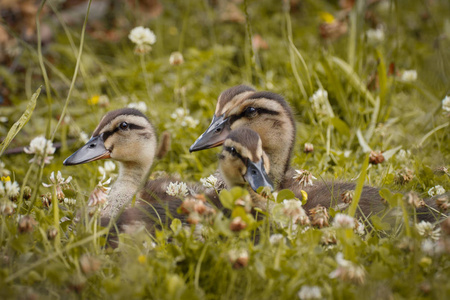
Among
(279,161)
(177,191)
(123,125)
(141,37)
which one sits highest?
(141,37)

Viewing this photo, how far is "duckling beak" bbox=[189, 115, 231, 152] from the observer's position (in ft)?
9.86

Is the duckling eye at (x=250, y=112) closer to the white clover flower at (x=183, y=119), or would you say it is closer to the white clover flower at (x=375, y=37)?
the white clover flower at (x=183, y=119)

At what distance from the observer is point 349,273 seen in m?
1.77

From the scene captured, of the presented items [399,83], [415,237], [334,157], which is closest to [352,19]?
[399,83]

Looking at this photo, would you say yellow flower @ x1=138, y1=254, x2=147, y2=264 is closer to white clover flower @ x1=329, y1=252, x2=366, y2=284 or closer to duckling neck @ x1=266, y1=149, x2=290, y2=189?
white clover flower @ x1=329, y1=252, x2=366, y2=284

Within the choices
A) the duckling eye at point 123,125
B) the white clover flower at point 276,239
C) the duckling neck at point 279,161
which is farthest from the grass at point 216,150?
the duckling eye at point 123,125

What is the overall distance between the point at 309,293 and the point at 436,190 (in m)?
1.32

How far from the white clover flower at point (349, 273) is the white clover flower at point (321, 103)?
213 centimetres

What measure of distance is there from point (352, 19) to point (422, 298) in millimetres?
3316

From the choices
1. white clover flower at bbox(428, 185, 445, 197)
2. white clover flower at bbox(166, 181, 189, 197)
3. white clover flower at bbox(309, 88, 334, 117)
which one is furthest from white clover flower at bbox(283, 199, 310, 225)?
white clover flower at bbox(309, 88, 334, 117)

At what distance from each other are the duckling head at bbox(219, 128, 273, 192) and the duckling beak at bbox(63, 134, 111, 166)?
0.99 meters

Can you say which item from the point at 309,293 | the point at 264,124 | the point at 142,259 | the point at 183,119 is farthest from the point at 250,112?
the point at 309,293

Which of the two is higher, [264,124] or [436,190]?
[264,124]

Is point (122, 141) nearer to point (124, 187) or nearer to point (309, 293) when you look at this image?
point (124, 187)
